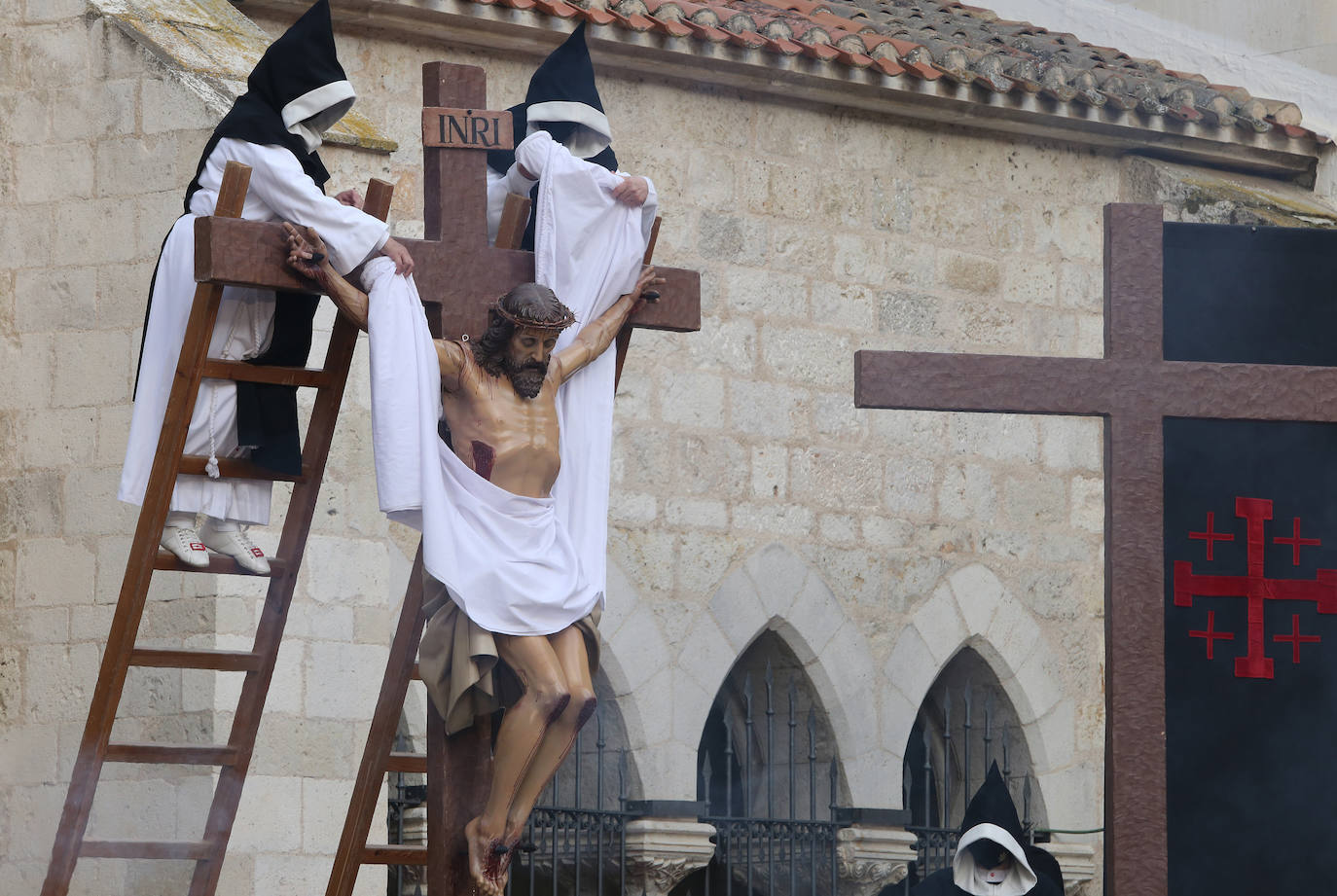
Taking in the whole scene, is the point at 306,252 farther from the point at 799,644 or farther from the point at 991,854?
the point at 799,644

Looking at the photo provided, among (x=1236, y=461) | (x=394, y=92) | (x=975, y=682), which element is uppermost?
(x=394, y=92)

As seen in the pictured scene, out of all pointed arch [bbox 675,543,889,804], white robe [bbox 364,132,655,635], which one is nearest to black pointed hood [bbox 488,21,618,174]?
white robe [bbox 364,132,655,635]

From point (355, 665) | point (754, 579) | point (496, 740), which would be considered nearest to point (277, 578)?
point (496, 740)

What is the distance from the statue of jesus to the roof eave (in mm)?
4648

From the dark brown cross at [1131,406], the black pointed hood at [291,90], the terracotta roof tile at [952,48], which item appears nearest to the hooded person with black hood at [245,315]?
the black pointed hood at [291,90]

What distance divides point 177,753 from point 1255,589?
2370 mm

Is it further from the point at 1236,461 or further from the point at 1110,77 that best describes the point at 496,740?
the point at 1110,77

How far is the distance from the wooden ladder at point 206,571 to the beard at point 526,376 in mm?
365

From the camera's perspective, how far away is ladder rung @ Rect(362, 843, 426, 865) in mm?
5191

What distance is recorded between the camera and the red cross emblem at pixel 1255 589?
4.34 meters

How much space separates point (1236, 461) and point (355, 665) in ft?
13.0

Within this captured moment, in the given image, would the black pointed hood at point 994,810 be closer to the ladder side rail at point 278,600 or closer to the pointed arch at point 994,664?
the ladder side rail at point 278,600

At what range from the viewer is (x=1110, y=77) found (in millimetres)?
10867

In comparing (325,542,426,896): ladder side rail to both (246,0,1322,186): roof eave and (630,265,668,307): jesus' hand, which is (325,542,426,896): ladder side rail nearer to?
(630,265,668,307): jesus' hand
